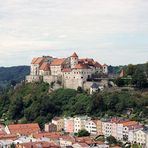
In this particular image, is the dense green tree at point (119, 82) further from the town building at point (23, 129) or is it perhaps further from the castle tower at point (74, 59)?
the town building at point (23, 129)

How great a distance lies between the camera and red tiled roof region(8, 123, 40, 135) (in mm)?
49906

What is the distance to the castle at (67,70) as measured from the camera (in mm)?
60656

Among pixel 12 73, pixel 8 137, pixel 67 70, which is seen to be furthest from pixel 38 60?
pixel 12 73

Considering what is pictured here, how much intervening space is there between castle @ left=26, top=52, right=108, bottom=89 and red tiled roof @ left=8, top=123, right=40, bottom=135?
1082 centimetres

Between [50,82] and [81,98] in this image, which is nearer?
[81,98]

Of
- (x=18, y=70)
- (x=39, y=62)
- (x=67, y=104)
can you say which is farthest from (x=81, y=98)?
(x=18, y=70)

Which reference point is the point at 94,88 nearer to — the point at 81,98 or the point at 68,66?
the point at 81,98

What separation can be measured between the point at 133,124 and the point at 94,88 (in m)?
13.3

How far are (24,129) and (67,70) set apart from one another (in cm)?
1410

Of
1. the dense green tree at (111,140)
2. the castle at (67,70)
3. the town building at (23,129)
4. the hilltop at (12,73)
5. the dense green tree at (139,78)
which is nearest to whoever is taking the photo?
the dense green tree at (111,140)

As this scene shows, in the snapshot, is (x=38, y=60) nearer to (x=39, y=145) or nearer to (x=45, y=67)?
(x=45, y=67)

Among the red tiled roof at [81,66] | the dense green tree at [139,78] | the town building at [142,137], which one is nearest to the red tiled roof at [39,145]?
the town building at [142,137]

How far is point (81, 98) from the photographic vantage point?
186 feet

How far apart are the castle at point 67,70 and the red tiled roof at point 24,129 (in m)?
10.8
